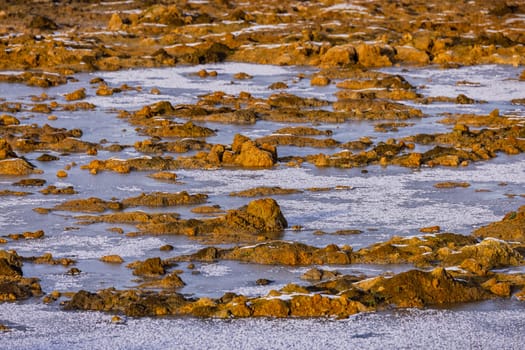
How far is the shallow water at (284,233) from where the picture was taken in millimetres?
15203

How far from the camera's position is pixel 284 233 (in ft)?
68.2

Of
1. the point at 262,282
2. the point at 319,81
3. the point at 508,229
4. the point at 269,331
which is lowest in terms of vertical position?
the point at 319,81

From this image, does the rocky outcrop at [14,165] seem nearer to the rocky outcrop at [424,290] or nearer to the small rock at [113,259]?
the small rock at [113,259]

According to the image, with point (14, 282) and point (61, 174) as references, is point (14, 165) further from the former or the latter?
point (14, 282)

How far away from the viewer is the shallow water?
15.2 meters

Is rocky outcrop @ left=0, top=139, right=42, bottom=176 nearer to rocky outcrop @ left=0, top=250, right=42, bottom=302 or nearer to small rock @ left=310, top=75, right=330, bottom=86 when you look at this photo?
rocky outcrop @ left=0, top=250, right=42, bottom=302

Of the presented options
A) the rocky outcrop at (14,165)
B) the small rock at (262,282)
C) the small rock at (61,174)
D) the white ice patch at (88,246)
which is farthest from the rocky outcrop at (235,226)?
the rocky outcrop at (14,165)

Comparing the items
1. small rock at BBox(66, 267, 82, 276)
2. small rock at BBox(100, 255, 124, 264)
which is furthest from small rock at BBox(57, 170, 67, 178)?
small rock at BBox(66, 267, 82, 276)

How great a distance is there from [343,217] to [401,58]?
79.9 ft

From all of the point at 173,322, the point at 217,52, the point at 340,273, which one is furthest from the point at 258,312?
the point at 217,52

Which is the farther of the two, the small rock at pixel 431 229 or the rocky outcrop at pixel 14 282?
the small rock at pixel 431 229

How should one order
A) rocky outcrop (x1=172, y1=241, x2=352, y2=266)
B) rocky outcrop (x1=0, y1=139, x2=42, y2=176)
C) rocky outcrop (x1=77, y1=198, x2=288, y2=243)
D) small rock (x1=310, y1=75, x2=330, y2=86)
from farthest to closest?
small rock (x1=310, y1=75, x2=330, y2=86) → rocky outcrop (x1=0, y1=139, x2=42, y2=176) → rocky outcrop (x1=77, y1=198, x2=288, y2=243) → rocky outcrop (x1=172, y1=241, x2=352, y2=266)

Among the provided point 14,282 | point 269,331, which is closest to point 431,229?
point 269,331

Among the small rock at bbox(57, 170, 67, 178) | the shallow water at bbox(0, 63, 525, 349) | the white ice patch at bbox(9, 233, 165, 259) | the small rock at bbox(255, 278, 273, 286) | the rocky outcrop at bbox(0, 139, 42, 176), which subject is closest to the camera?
the shallow water at bbox(0, 63, 525, 349)
